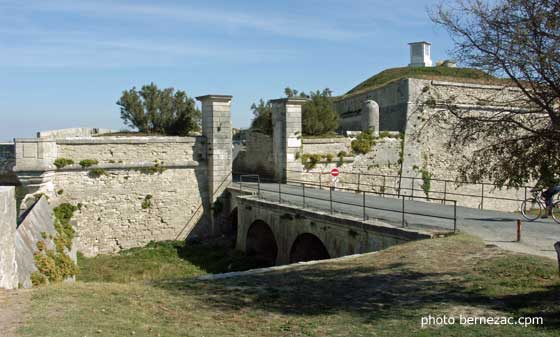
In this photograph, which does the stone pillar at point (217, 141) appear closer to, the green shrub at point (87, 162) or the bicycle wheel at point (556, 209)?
the green shrub at point (87, 162)

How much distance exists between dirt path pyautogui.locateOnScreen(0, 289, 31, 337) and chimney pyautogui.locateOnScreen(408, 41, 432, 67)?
108 feet

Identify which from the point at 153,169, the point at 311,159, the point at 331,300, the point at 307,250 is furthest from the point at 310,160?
the point at 331,300

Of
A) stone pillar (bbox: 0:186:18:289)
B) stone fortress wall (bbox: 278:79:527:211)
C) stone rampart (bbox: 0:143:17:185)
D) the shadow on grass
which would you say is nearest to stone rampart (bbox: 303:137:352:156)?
stone fortress wall (bbox: 278:79:527:211)

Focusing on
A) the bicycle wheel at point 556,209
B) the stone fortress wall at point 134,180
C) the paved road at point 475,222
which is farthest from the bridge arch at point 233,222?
the bicycle wheel at point 556,209

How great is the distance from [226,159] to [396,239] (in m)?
10.4

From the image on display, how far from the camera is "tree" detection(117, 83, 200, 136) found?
26562 mm

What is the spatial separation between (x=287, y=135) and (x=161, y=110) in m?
8.77

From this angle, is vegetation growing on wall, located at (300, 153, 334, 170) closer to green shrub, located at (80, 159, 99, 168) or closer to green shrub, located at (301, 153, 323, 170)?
green shrub, located at (301, 153, 323, 170)

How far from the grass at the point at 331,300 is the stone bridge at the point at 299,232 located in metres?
1.74

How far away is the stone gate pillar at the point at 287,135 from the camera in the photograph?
20672 millimetres

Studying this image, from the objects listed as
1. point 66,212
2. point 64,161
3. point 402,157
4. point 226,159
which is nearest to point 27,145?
point 64,161

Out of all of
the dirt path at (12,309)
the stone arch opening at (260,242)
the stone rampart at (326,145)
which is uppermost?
the stone rampart at (326,145)

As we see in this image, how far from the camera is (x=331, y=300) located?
24.6 feet

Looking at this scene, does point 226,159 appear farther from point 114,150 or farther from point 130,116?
point 130,116
